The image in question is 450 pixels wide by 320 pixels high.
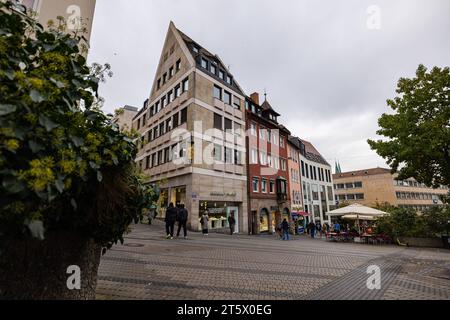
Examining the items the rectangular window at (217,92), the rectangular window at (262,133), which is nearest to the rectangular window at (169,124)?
the rectangular window at (217,92)

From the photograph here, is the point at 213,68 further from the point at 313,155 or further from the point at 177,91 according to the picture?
the point at 313,155

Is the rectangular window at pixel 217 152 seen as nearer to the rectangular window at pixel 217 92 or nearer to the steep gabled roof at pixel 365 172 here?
the rectangular window at pixel 217 92

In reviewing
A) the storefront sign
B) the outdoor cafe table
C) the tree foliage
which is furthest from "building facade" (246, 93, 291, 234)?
the tree foliage

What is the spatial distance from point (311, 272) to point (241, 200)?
19129 mm

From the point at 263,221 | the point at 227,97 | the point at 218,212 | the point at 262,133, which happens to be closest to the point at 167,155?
the point at 218,212

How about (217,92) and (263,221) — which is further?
(263,221)

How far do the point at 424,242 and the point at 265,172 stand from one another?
1620cm

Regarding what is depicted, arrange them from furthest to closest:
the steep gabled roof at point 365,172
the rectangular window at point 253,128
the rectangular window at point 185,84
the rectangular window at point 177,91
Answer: the steep gabled roof at point 365,172, the rectangular window at point 253,128, the rectangular window at point 177,91, the rectangular window at point 185,84

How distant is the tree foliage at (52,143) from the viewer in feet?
5.08

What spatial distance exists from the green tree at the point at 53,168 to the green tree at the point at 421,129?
16.9 m

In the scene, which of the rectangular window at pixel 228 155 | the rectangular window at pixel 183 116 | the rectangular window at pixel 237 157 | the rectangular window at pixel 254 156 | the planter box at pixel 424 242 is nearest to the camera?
the planter box at pixel 424 242

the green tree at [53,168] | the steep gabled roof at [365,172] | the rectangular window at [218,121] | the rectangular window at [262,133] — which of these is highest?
the steep gabled roof at [365,172]

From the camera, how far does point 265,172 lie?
2997 cm

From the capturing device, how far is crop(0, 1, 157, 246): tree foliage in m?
1.55
